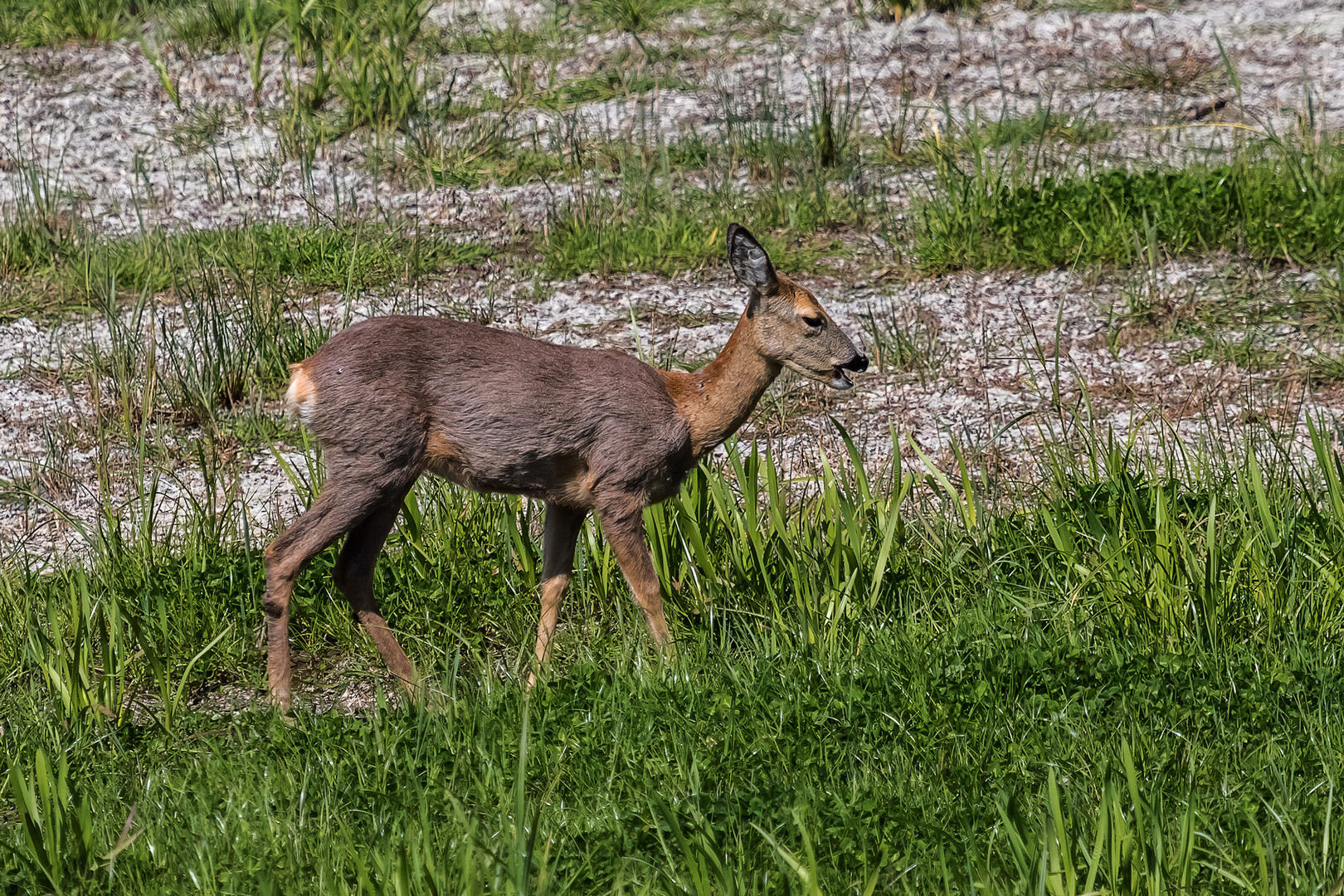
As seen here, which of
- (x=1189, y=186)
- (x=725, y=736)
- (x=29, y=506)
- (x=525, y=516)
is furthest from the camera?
(x=1189, y=186)

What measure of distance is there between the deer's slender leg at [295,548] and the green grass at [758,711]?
11.2 inches

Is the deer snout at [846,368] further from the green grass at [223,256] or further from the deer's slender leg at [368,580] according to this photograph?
the green grass at [223,256]

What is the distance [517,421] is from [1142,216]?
4.63m

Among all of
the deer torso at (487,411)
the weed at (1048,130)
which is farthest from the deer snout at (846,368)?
the weed at (1048,130)

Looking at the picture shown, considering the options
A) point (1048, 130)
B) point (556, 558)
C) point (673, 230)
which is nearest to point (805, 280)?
point (673, 230)

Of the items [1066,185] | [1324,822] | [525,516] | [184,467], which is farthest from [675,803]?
[1066,185]

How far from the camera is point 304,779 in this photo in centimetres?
370

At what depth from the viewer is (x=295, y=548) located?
4.60 metres

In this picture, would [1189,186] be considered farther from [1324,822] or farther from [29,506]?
[29,506]

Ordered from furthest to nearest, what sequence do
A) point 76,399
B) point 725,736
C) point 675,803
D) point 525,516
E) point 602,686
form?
point 76,399
point 525,516
point 602,686
point 725,736
point 675,803

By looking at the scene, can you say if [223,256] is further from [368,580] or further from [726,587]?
[726,587]

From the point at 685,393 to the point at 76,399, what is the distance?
3.61m

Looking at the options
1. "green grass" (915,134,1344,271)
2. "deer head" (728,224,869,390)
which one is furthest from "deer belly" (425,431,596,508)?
"green grass" (915,134,1344,271)

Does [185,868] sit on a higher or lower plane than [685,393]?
lower
